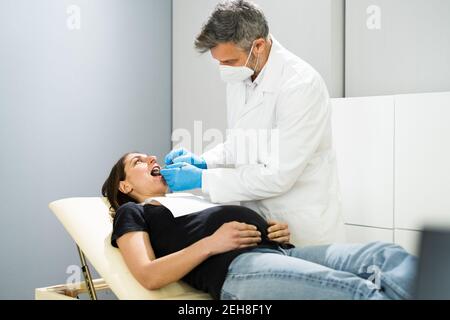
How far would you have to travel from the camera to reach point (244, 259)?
161cm

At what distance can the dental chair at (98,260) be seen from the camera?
1696 millimetres

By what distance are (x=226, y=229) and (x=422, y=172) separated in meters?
0.96

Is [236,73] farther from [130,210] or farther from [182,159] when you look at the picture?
[130,210]

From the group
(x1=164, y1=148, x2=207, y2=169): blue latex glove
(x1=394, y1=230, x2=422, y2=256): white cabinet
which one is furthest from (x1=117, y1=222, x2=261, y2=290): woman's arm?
(x1=394, y1=230, x2=422, y2=256): white cabinet

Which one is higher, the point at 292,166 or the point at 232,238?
the point at 292,166

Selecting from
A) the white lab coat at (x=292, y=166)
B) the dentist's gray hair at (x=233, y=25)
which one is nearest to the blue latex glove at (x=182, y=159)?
the white lab coat at (x=292, y=166)

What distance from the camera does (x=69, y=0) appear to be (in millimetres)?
2982

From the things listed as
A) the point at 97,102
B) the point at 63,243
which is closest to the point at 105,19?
the point at 97,102

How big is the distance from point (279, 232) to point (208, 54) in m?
1.70

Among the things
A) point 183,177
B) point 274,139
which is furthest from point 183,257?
point 274,139

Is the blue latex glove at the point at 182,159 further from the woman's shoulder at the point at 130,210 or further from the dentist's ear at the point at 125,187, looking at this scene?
the woman's shoulder at the point at 130,210

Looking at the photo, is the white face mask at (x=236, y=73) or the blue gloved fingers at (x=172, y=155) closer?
the white face mask at (x=236, y=73)

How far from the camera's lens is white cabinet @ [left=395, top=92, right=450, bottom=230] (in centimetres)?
217

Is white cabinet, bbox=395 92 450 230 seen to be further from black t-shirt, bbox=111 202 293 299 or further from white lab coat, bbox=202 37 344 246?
black t-shirt, bbox=111 202 293 299
